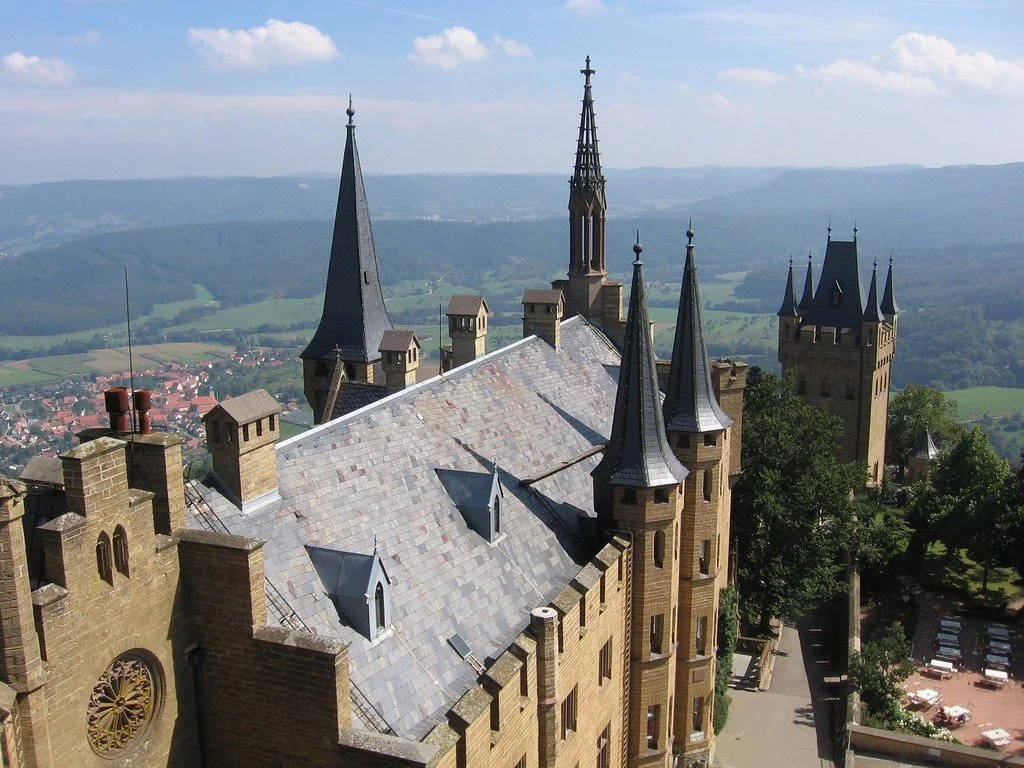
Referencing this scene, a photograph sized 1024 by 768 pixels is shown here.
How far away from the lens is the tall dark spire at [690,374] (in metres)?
30.7

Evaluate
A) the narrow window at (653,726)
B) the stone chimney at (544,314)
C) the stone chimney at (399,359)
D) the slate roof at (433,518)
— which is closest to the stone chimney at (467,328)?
the stone chimney at (544,314)

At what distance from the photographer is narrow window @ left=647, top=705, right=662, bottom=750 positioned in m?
29.7

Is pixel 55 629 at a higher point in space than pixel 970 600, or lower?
higher

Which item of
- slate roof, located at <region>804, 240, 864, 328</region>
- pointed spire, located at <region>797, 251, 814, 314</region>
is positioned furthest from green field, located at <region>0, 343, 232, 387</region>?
slate roof, located at <region>804, 240, 864, 328</region>

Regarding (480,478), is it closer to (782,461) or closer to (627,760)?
(627,760)

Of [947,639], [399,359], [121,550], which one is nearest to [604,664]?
[399,359]

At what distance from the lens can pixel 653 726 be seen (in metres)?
30.0

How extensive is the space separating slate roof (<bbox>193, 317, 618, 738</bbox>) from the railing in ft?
0.52

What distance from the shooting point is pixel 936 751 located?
1446 inches

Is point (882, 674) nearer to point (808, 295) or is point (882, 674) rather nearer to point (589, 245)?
point (589, 245)

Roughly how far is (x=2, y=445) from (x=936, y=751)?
72.2 meters

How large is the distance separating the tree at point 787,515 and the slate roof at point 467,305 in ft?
54.1

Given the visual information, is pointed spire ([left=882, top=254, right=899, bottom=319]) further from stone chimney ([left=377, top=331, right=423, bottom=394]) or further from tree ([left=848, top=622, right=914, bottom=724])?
stone chimney ([left=377, top=331, right=423, bottom=394])

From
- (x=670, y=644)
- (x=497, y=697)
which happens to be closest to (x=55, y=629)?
(x=497, y=697)
